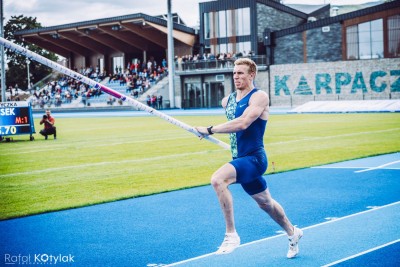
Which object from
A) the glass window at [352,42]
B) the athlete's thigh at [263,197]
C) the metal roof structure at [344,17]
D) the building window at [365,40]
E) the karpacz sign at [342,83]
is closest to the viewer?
the athlete's thigh at [263,197]

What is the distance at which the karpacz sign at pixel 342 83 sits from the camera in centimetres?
5347

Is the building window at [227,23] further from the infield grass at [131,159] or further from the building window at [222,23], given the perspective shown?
the infield grass at [131,159]

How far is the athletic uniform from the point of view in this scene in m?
6.48

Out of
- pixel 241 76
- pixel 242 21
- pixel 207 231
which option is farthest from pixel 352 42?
pixel 241 76

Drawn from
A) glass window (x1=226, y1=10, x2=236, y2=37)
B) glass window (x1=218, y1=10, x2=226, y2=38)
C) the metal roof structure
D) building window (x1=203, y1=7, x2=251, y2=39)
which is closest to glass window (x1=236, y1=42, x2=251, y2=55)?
building window (x1=203, y1=7, x2=251, y2=39)

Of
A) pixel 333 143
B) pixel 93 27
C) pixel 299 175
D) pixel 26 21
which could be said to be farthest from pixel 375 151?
pixel 26 21

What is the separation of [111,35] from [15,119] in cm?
4742

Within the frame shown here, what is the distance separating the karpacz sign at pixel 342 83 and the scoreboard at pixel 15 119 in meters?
35.9

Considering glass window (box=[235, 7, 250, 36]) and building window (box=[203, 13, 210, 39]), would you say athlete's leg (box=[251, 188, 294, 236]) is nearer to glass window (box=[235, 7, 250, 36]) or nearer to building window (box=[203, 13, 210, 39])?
glass window (box=[235, 7, 250, 36])

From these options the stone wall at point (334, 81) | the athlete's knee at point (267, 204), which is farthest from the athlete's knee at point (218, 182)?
the stone wall at point (334, 81)

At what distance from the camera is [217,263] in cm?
667

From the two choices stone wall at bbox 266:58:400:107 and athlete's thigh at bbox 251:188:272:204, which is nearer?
athlete's thigh at bbox 251:188:272:204

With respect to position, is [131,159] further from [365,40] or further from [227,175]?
[365,40]

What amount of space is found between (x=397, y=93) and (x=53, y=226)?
48.1m
